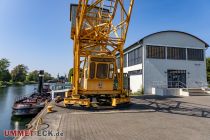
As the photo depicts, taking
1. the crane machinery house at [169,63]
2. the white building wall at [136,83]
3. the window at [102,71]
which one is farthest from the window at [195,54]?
the window at [102,71]

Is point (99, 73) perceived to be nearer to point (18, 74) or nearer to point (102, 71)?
point (102, 71)

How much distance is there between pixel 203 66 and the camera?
83.4 feet

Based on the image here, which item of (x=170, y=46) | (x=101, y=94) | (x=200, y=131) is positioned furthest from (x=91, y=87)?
(x=170, y=46)

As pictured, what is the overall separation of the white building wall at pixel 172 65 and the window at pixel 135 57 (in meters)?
1.41

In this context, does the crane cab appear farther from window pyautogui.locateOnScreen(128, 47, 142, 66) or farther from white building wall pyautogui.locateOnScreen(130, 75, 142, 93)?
window pyautogui.locateOnScreen(128, 47, 142, 66)

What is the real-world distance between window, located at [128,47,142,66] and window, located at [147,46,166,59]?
1.31m

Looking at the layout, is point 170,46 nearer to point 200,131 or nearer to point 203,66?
point 203,66

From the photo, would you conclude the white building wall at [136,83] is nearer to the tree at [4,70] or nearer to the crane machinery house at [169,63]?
the crane machinery house at [169,63]

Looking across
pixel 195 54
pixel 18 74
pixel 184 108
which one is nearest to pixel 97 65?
pixel 184 108

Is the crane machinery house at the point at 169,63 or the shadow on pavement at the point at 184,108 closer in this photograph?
the shadow on pavement at the point at 184,108

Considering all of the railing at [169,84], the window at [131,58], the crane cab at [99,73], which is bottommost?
the railing at [169,84]

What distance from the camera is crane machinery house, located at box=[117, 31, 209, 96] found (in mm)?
23312

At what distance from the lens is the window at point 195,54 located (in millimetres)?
25220

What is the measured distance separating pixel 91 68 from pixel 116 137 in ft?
21.7
